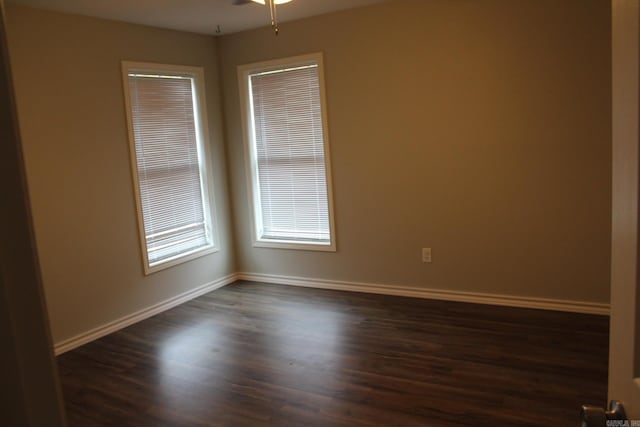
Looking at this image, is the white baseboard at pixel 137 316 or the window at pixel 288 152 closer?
the white baseboard at pixel 137 316

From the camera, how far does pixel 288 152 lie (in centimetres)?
482

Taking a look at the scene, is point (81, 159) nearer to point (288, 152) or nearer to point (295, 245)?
point (288, 152)

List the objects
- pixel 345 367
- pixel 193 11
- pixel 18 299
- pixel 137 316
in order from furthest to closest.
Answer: pixel 137 316
pixel 193 11
pixel 345 367
pixel 18 299

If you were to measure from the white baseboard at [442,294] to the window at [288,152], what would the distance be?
0.35m

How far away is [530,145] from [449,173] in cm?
63

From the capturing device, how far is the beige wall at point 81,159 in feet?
11.4

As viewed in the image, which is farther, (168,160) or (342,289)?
(342,289)

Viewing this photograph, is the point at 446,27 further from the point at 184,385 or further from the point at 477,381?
the point at 184,385

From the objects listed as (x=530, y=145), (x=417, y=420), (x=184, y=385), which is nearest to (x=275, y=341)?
(x=184, y=385)

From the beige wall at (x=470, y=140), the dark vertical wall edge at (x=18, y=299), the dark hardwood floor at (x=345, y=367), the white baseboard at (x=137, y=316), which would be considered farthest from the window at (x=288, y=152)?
the dark vertical wall edge at (x=18, y=299)

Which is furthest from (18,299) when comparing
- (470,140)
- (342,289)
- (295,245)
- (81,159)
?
(295,245)

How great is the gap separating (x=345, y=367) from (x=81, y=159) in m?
2.43

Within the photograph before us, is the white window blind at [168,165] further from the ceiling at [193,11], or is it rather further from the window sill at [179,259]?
the ceiling at [193,11]

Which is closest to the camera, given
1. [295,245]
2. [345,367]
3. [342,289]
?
[345,367]
